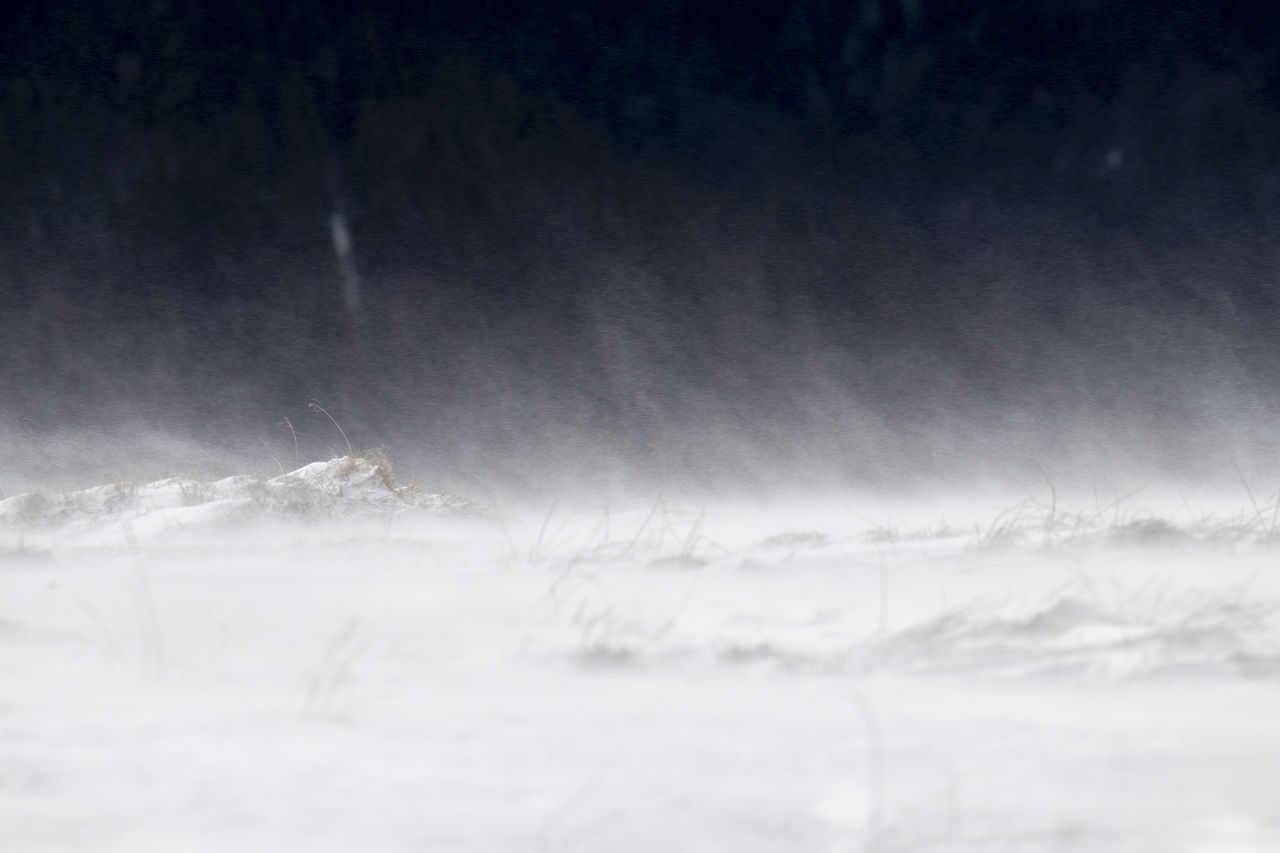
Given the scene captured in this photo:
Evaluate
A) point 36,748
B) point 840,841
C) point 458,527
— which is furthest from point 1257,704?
point 458,527

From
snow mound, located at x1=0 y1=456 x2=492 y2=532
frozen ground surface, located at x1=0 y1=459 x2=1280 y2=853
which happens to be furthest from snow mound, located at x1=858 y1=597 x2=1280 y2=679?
snow mound, located at x1=0 y1=456 x2=492 y2=532

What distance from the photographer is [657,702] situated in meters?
1.65

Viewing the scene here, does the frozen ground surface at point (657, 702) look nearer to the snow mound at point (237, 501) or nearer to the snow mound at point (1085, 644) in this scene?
the snow mound at point (1085, 644)

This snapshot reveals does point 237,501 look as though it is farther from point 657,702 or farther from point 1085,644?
point 1085,644

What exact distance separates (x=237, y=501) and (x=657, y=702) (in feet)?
13.0

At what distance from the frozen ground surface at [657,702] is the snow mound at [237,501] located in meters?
1.77

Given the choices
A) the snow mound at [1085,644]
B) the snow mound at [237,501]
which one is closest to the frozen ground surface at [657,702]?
the snow mound at [1085,644]

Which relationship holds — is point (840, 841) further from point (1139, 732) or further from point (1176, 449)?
point (1176, 449)

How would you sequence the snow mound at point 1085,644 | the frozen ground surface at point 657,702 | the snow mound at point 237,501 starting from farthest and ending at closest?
the snow mound at point 237,501 < the snow mound at point 1085,644 < the frozen ground surface at point 657,702

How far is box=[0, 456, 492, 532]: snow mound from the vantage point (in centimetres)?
502

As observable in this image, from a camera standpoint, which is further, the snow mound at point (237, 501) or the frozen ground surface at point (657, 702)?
the snow mound at point (237, 501)

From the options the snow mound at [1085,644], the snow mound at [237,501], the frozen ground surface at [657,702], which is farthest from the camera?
the snow mound at [237,501]

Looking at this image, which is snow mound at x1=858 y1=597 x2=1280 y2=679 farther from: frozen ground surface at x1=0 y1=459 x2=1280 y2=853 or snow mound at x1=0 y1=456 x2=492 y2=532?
snow mound at x1=0 y1=456 x2=492 y2=532

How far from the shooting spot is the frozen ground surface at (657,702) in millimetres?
1158
